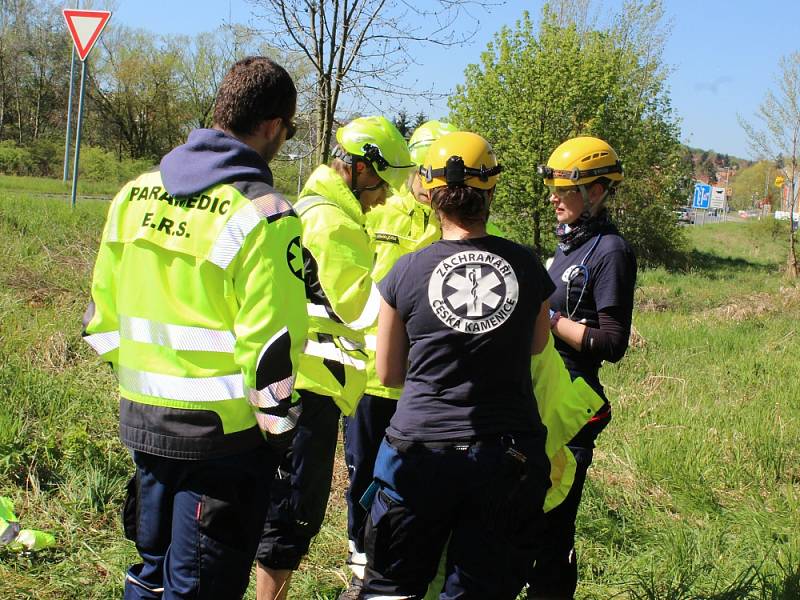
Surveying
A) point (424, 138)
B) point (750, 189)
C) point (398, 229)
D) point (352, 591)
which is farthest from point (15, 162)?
point (750, 189)

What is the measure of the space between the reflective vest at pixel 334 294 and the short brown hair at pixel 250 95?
64 centimetres

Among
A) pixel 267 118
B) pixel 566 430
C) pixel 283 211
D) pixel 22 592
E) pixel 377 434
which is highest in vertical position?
pixel 267 118

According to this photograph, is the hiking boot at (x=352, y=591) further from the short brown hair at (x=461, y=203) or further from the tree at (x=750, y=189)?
the tree at (x=750, y=189)

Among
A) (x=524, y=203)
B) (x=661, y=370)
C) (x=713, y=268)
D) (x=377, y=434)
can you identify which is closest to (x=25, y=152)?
(x=524, y=203)

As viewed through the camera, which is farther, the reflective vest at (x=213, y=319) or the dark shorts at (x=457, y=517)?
the dark shorts at (x=457, y=517)

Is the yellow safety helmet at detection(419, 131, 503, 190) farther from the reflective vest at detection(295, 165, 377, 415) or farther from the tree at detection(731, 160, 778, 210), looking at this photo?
the tree at detection(731, 160, 778, 210)

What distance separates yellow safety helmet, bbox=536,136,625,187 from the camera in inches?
123

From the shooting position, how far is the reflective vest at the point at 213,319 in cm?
209

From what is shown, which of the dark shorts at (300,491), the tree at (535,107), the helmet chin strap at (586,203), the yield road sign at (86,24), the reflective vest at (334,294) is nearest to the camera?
the reflective vest at (334,294)

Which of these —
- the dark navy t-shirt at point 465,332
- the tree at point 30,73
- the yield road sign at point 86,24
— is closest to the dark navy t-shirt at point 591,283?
the dark navy t-shirt at point 465,332

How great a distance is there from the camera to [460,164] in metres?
2.40

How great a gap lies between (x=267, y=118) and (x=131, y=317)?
2.34ft

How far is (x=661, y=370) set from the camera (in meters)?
7.95

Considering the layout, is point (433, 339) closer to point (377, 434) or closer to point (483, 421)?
point (483, 421)
